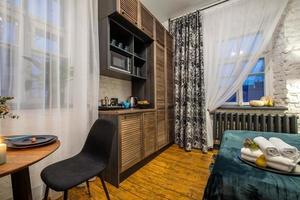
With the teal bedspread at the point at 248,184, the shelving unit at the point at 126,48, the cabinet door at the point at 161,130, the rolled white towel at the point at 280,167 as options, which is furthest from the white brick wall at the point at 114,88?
the rolled white towel at the point at 280,167

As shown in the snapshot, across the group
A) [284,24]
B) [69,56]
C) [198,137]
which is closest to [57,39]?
[69,56]

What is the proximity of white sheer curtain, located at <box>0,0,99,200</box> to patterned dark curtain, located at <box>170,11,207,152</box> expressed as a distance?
72.1 inches

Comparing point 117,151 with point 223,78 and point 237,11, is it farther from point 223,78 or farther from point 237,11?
point 237,11

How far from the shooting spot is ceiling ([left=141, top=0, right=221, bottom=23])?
285 centimetres

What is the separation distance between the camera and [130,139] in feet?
6.46

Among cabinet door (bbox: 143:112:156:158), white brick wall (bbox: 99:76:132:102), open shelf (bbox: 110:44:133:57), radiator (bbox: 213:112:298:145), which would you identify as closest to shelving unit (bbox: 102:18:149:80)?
open shelf (bbox: 110:44:133:57)

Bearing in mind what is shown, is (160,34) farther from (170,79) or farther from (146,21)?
(170,79)

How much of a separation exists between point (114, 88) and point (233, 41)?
7.45 feet

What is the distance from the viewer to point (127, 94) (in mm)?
2764

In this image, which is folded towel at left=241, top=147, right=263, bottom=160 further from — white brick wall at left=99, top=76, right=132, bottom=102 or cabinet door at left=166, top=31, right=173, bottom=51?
cabinet door at left=166, top=31, right=173, bottom=51

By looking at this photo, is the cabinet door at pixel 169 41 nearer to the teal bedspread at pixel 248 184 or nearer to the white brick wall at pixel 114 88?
the white brick wall at pixel 114 88

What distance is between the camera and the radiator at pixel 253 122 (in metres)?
2.35

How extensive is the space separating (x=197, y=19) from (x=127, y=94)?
204 centimetres

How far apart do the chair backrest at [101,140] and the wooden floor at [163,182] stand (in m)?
0.53
